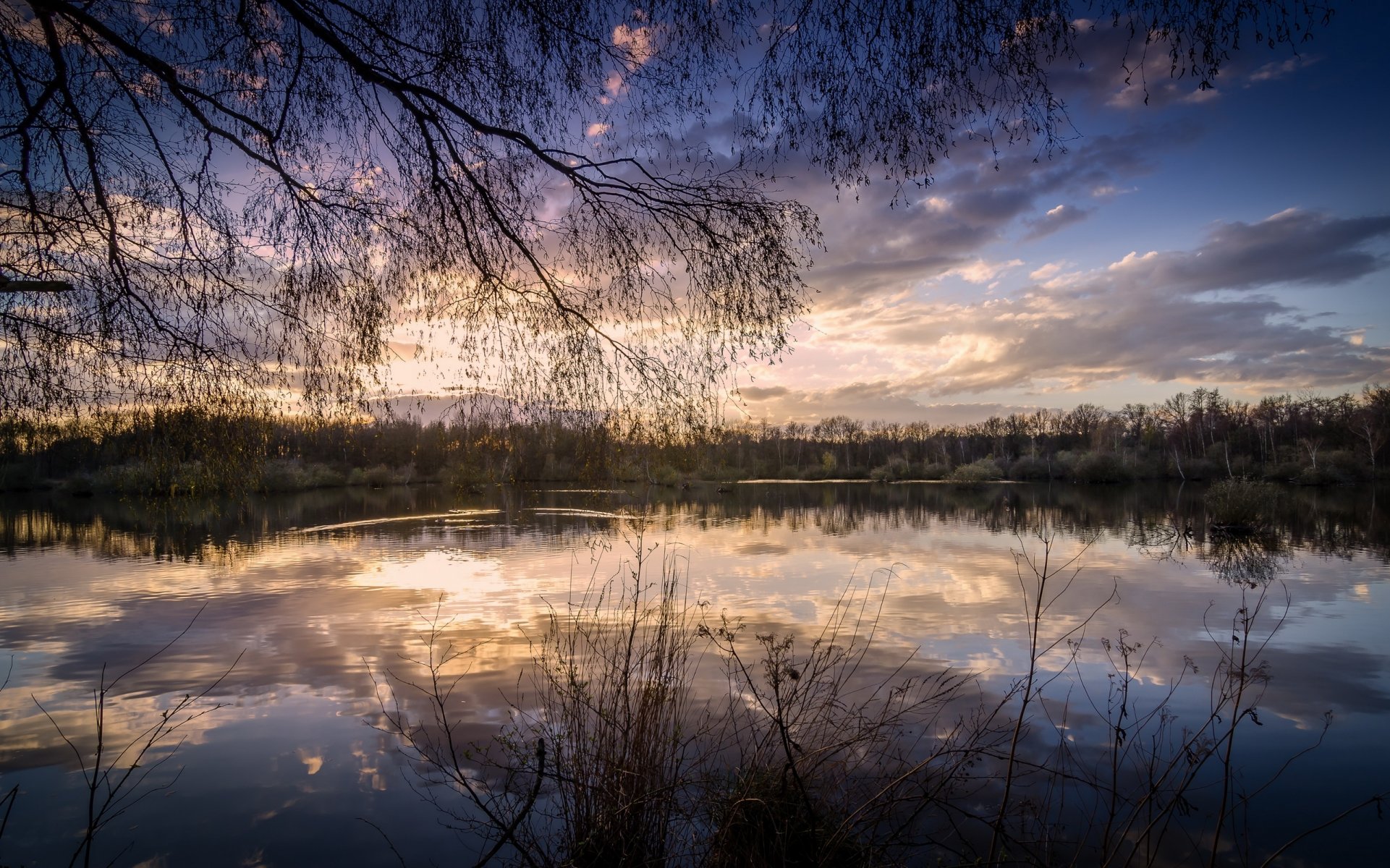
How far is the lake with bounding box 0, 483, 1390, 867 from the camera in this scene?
5508 millimetres

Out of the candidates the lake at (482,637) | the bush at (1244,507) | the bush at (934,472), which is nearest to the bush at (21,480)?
the lake at (482,637)

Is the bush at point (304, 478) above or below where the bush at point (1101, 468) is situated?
above

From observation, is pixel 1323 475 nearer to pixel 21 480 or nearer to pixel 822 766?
pixel 822 766

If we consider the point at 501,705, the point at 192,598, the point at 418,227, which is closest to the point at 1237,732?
the point at 501,705

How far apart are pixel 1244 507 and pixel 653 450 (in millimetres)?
25795

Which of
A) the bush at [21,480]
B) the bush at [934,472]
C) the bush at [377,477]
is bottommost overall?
the bush at [934,472]

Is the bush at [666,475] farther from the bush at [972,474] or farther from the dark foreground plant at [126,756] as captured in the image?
the bush at [972,474]

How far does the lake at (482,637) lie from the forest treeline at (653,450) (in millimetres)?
508

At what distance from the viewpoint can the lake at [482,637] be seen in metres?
5.51

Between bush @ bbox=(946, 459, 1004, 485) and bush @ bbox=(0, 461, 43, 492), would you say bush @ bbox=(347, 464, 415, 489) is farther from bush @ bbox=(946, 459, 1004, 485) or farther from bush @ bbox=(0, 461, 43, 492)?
bush @ bbox=(946, 459, 1004, 485)

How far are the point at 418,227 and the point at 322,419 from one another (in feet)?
4.35

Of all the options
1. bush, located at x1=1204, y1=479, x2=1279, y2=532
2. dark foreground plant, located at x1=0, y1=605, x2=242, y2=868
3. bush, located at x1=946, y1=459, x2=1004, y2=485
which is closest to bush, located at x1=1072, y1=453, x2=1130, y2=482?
bush, located at x1=946, y1=459, x2=1004, y2=485

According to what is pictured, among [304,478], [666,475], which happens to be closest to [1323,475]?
[666,475]

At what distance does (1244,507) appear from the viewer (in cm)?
2242
